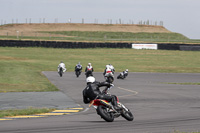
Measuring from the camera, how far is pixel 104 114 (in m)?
13.3

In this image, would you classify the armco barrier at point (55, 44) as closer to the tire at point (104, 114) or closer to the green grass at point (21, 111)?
the green grass at point (21, 111)

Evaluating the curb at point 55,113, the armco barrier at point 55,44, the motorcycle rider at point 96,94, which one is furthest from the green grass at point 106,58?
the motorcycle rider at point 96,94

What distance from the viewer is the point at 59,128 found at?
12.3m

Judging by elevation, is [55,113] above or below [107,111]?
below

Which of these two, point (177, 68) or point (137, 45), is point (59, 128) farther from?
point (137, 45)

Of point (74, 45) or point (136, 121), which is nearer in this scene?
point (136, 121)

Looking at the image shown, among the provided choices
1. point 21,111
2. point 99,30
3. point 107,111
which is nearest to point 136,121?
point 107,111

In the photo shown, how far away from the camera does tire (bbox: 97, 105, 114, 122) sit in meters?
13.3

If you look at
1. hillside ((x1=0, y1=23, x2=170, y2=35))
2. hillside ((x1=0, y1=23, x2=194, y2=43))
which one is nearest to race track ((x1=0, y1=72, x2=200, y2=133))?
hillside ((x1=0, y1=23, x2=194, y2=43))

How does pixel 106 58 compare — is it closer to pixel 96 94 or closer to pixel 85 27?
pixel 96 94

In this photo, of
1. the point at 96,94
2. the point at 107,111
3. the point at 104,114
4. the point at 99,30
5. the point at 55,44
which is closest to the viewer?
the point at 104,114

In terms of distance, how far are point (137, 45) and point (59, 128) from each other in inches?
2525

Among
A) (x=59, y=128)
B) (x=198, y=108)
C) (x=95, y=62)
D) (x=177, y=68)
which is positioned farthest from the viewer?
(x=95, y=62)

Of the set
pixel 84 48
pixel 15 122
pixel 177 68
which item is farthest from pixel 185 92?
pixel 84 48
